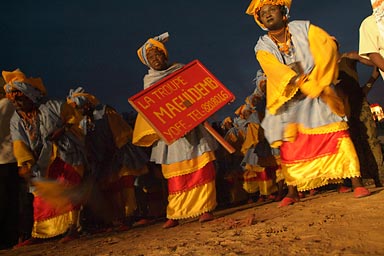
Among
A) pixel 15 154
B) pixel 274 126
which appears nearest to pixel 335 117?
pixel 274 126

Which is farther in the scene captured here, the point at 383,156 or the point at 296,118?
the point at 383,156

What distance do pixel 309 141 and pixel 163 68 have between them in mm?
2208

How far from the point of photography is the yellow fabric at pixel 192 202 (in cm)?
369

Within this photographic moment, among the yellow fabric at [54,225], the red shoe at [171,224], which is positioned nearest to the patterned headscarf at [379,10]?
the red shoe at [171,224]

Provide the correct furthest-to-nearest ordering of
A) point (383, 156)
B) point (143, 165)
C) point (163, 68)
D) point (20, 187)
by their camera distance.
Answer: point (143, 165), point (20, 187), point (163, 68), point (383, 156)

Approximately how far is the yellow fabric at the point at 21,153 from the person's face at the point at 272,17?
145 inches

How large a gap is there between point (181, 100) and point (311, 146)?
1689 millimetres

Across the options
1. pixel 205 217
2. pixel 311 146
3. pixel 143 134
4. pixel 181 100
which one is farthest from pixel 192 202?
pixel 311 146

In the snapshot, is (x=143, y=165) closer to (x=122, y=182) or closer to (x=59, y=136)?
(x=122, y=182)

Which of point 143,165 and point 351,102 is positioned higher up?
point 351,102

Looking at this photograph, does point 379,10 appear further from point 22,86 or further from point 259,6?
point 22,86

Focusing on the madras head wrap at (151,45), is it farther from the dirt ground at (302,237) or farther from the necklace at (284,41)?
the dirt ground at (302,237)

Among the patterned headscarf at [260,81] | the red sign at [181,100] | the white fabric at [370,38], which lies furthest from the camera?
the patterned headscarf at [260,81]

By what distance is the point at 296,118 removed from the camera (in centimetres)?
361
